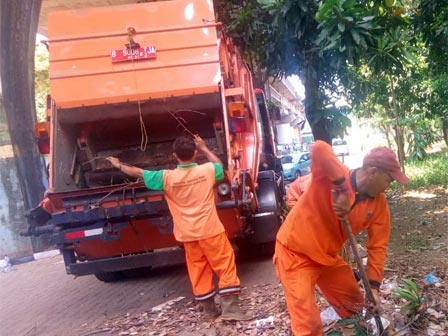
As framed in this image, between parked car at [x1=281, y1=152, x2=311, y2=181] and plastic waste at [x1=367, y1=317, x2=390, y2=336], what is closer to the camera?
plastic waste at [x1=367, y1=317, x2=390, y2=336]

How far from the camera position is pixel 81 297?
5895 mm

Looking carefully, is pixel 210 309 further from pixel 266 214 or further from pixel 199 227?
pixel 266 214

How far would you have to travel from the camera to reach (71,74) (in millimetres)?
5195

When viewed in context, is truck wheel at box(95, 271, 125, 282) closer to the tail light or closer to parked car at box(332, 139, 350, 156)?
the tail light

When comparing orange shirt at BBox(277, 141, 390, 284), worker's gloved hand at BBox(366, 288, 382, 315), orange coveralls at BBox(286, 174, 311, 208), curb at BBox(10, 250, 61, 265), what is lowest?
curb at BBox(10, 250, 61, 265)

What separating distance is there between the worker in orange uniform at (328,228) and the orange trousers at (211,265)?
48.6 inches

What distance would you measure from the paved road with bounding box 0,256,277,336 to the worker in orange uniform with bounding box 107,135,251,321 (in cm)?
113

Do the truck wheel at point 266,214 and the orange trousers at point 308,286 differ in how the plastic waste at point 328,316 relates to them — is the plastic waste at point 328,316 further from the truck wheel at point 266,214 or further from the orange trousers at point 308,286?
the truck wheel at point 266,214

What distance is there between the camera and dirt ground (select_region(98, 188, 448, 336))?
331 cm

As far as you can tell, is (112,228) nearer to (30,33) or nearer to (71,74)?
(71,74)

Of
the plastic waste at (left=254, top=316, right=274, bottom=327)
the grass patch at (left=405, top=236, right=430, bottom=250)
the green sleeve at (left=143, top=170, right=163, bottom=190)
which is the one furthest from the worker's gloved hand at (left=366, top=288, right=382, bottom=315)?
the grass patch at (left=405, top=236, right=430, bottom=250)

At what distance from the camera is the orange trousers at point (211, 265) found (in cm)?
412

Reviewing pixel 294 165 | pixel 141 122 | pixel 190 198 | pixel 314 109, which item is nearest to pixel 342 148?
pixel 314 109

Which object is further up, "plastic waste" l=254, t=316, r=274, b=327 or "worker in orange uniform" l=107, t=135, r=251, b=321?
"worker in orange uniform" l=107, t=135, r=251, b=321
